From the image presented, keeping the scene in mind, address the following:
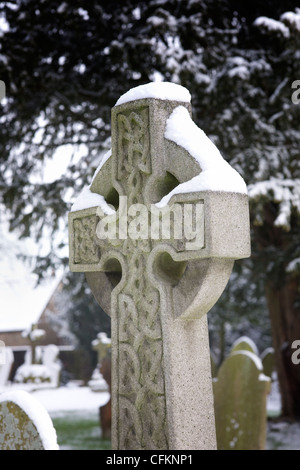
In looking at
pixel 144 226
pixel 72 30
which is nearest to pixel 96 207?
pixel 144 226

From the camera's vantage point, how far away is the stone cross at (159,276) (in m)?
2.99

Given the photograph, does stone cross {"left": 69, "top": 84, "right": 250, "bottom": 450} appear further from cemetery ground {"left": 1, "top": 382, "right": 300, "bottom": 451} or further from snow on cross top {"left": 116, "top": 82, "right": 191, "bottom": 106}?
cemetery ground {"left": 1, "top": 382, "right": 300, "bottom": 451}

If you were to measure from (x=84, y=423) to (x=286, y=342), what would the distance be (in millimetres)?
4295

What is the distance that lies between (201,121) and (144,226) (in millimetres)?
5256

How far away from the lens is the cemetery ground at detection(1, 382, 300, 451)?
9445mm

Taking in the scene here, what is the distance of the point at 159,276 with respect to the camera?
10.6 feet

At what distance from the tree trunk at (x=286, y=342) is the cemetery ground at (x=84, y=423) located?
1.56 ft

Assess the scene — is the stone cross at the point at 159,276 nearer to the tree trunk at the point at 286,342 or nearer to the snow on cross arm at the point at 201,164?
the snow on cross arm at the point at 201,164

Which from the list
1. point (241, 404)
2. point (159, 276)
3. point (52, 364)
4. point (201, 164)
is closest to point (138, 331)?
point (159, 276)

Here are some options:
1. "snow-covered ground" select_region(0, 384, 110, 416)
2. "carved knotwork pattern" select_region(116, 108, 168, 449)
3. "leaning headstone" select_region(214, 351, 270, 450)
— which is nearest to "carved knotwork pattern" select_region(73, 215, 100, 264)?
"carved knotwork pattern" select_region(116, 108, 168, 449)

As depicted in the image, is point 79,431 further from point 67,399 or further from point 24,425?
point 24,425

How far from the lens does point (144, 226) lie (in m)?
3.29

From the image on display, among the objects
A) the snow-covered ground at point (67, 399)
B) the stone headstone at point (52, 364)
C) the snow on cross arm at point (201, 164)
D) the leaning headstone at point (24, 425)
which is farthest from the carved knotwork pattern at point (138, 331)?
the stone headstone at point (52, 364)

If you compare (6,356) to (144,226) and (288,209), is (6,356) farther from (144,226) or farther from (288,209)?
(144,226)
